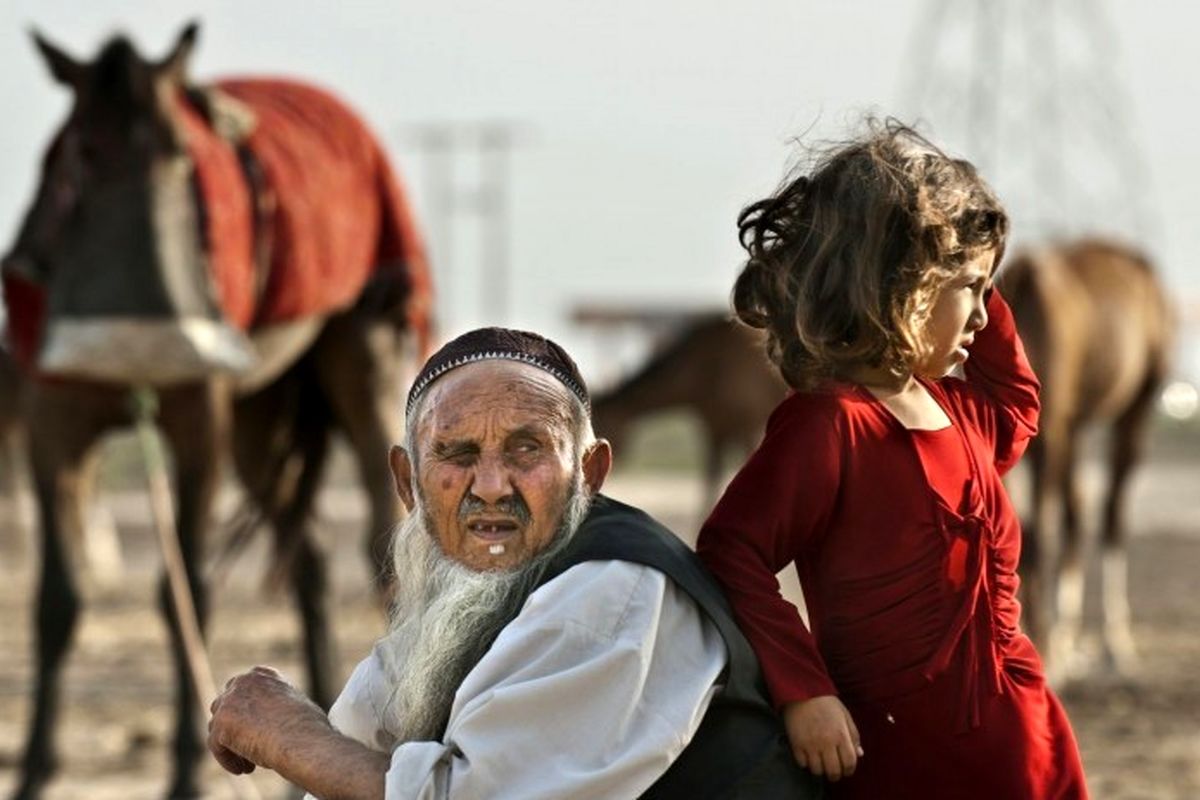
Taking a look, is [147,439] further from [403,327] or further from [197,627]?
[403,327]

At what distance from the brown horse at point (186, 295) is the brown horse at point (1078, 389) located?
8.14ft

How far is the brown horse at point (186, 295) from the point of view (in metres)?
6.53

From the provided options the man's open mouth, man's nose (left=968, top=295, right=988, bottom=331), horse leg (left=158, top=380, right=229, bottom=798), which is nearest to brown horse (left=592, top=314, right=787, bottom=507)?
horse leg (left=158, top=380, right=229, bottom=798)

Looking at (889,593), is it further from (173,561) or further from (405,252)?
(405,252)

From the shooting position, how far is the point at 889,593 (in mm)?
3133

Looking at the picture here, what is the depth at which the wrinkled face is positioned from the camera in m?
3.04

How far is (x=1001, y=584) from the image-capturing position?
3.25m

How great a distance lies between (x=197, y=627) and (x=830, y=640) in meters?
4.07

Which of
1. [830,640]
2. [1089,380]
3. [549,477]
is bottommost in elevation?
[1089,380]

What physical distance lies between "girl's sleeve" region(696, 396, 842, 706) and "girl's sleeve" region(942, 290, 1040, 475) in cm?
42

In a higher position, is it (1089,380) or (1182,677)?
(1089,380)

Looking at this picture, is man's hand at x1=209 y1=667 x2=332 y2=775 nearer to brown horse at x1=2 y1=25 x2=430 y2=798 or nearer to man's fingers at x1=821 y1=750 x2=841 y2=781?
man's fingers at x1=821 y1=750 x2=841 y2=781

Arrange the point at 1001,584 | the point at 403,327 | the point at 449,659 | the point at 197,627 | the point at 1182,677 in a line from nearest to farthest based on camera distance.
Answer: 1. the point at 449,659
2. the point at 1001,584
3. the point at 197,627
4. the point at 403,327
5. the point at 1182,677

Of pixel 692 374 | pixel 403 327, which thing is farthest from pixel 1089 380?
pixel 692 374
